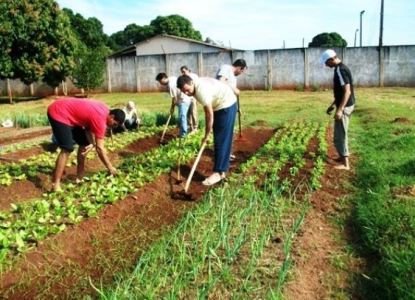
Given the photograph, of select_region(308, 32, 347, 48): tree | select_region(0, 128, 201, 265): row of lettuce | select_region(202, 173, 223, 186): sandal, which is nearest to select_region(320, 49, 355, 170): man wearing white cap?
select_region(202, 173, 223, 186): sandal

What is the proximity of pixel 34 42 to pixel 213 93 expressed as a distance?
20021mm

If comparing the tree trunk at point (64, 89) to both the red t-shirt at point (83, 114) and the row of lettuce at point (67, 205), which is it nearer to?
the row of lettuce at point (67, 205)

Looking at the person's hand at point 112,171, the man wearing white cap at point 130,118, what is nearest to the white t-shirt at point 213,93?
the person's hand at point 112,171

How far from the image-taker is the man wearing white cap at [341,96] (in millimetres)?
7188

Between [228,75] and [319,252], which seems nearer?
[319,252]

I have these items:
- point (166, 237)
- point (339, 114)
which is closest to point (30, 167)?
point (166, 237)

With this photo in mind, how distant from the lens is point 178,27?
186 feet

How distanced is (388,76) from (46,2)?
18395 mm

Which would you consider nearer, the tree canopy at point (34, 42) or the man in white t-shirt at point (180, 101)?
the man in white t-shirt at point (180, 101)

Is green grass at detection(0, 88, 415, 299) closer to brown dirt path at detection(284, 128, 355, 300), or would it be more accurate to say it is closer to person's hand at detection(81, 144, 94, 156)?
brown dirt path at detection(284, 128, 355, 300)

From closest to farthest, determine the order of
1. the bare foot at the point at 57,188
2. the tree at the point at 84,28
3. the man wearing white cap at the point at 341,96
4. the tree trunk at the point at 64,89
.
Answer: the bare foot at the point at 57,188, the man wearing white cap at the point at 341,96, the tree trunk at the point at 64,89, the tree at the point at 84,28

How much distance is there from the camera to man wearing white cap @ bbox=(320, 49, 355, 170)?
23.6ft

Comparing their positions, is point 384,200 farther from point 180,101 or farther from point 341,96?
point 180,101


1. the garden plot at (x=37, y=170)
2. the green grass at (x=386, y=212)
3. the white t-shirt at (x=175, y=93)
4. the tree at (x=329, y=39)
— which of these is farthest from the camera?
the tree at (x=329, y=39)
